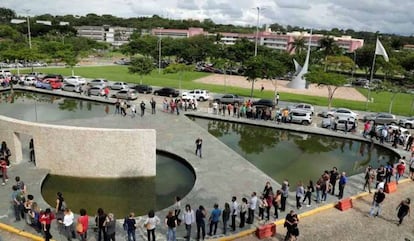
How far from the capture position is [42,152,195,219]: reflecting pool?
51.5ft

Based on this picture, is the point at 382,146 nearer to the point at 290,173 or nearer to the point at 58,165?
the point at 290,173

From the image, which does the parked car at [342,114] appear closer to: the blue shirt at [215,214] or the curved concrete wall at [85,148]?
the curved concrete wall at [85,148]

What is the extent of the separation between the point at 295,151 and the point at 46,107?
24173 mm

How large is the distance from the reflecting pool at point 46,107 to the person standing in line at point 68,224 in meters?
19.4

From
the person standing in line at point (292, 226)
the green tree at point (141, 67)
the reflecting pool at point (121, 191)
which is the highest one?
the green tree at point (141, 67)

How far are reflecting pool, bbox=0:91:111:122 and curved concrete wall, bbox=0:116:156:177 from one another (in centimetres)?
1216

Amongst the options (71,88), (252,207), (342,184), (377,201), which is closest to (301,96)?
(71,88)

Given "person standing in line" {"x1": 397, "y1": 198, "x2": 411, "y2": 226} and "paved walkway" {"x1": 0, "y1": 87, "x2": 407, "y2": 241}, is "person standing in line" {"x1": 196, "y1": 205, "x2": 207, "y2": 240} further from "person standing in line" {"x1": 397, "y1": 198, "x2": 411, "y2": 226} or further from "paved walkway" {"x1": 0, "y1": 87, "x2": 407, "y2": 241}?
"person standing in line" {"x1": 397, "y1": 198, "x2": 411, "y2": 226}

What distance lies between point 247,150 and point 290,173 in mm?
4985

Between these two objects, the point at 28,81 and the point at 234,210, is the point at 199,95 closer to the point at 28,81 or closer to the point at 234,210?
the point at 28,81

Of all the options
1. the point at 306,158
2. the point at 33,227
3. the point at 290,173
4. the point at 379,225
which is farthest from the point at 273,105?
the point at 33,227

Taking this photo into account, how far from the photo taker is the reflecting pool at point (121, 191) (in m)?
15.7

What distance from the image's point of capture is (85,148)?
18.0 meters

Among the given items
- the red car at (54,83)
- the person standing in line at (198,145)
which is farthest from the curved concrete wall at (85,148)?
the red car at (54,83)
